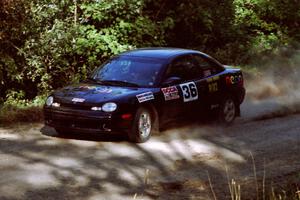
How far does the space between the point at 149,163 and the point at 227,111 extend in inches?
164

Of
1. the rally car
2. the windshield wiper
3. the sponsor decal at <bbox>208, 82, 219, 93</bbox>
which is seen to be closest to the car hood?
the rally car

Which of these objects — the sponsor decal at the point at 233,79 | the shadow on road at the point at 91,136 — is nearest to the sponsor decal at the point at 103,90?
the shadow on road at the point at 91,136

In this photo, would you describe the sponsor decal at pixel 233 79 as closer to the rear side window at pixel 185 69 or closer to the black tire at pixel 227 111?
the black tire at pixel 227 111

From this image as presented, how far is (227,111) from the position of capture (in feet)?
41.8

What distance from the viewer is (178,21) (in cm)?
1950

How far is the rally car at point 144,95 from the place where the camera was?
1001cm

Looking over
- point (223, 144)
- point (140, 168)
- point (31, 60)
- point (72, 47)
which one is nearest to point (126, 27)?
point (72, 47)

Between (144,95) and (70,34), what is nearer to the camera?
(144,95)

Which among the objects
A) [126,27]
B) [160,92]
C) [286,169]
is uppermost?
[126,27]

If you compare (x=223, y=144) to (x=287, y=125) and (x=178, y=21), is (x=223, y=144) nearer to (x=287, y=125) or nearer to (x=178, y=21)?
(x=287, y=125)

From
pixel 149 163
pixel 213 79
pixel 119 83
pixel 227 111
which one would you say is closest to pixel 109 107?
pixel 119 83

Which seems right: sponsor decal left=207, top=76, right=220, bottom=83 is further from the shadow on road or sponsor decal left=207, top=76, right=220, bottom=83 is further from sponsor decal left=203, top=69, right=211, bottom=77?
the shadow on road

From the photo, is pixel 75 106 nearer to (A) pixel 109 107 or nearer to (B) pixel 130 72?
(A) pixel 109 107

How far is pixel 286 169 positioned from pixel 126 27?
9.03 m
